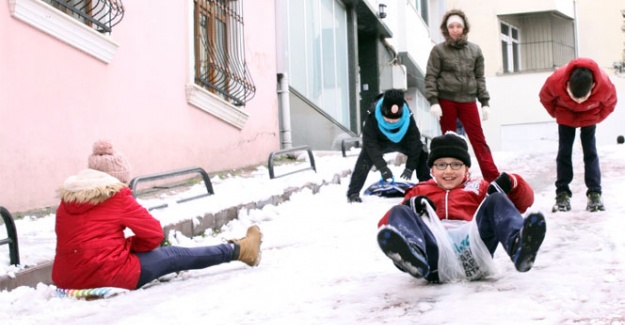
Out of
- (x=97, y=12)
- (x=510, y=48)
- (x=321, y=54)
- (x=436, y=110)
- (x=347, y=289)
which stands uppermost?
(x=510, y=48)

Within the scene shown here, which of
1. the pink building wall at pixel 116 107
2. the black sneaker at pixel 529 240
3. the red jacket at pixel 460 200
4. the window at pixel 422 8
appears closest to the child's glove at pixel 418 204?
the red jacket at pixel 460 200

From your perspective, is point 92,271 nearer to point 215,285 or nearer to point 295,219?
point 215,285

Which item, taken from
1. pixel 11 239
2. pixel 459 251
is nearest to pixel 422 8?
pixel 11 239

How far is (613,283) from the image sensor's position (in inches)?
173

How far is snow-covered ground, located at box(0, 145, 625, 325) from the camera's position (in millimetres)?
4066

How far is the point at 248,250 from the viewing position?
5984 mm

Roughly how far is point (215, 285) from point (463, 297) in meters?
1.76

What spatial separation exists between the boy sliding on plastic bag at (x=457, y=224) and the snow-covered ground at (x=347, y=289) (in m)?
0.14

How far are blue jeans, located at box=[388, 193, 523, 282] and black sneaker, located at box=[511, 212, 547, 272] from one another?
8 cm

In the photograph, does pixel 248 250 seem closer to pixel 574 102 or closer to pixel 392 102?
pixel 392 102

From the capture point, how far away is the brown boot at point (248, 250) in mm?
5951

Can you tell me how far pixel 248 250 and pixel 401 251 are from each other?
192 cm

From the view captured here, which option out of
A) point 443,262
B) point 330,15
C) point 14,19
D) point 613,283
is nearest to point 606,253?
point 613,283

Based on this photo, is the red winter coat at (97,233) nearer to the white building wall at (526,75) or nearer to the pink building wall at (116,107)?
the pink building wall at (116,107)
